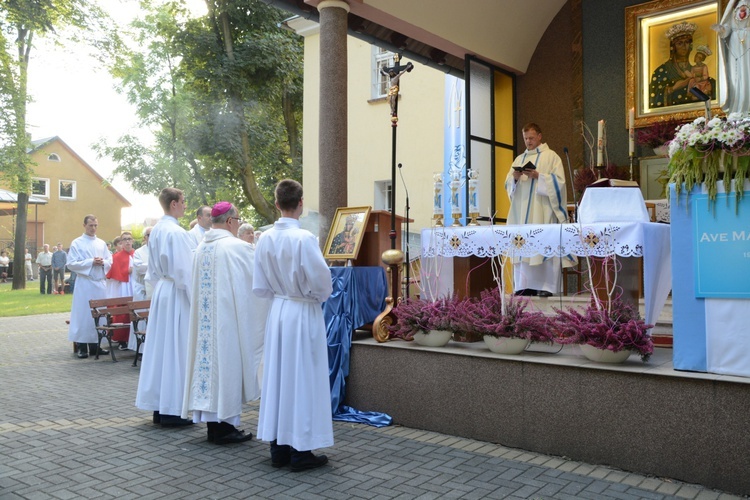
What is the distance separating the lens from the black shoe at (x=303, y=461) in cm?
445

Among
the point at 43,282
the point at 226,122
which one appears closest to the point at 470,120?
the point at 226,122

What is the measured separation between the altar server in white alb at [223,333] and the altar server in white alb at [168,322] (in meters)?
0.40

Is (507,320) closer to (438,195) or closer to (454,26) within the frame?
(438,195)

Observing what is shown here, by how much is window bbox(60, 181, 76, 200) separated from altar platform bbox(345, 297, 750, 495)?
3861cm

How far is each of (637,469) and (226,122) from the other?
16.3 m

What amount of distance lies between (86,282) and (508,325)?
7385mm

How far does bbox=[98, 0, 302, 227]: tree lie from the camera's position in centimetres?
1861

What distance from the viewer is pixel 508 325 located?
5.18 metres

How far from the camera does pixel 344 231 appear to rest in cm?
660

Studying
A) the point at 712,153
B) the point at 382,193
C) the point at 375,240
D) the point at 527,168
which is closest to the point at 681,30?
the point at 527,168

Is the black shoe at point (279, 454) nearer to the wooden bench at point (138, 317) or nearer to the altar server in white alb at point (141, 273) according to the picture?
the wooden bench at point (138, 317)

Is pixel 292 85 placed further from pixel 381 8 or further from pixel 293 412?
pixel 293 412

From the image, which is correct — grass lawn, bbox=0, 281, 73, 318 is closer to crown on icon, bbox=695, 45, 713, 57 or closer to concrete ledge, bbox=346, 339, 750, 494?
concrete ledge, bbox=346, 339, 750, 494

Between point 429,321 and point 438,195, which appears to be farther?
point 438,195
